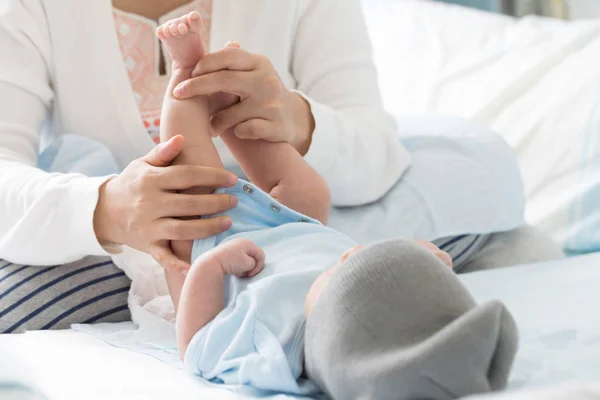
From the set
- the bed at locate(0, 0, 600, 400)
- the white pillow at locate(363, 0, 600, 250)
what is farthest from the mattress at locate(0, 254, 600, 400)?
the white pillow at locate(363, 0, 600, 250)

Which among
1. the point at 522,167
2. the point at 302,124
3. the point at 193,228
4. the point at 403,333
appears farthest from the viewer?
the point at 522,167

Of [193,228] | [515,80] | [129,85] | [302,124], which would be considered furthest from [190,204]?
[515,80]

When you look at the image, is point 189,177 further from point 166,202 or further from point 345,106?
point 345,106

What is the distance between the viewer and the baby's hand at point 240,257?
29.7 inches

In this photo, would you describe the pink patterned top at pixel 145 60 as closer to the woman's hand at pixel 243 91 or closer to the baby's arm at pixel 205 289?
the woman's hand at pixel 243 91

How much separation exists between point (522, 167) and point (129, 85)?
75 centimetres

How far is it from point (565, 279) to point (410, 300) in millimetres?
506

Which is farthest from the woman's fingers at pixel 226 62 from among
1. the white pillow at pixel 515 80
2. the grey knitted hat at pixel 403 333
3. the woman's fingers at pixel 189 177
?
the white pillow at pixel 515 80

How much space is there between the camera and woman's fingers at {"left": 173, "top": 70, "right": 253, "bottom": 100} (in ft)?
2.87

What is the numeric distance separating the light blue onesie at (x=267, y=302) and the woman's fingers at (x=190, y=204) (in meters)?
0.03

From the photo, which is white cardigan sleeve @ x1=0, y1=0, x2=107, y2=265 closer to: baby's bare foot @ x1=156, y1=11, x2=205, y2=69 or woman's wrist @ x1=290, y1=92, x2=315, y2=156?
baby's bare foot @ x1=156, y1=11, x2=205, y2=69

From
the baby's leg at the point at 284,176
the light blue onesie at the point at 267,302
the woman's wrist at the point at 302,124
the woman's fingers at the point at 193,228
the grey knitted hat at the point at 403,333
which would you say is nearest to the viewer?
the grey knitted hat at the point at 403,333

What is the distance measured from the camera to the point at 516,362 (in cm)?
70

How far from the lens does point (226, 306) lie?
2.52 feet
